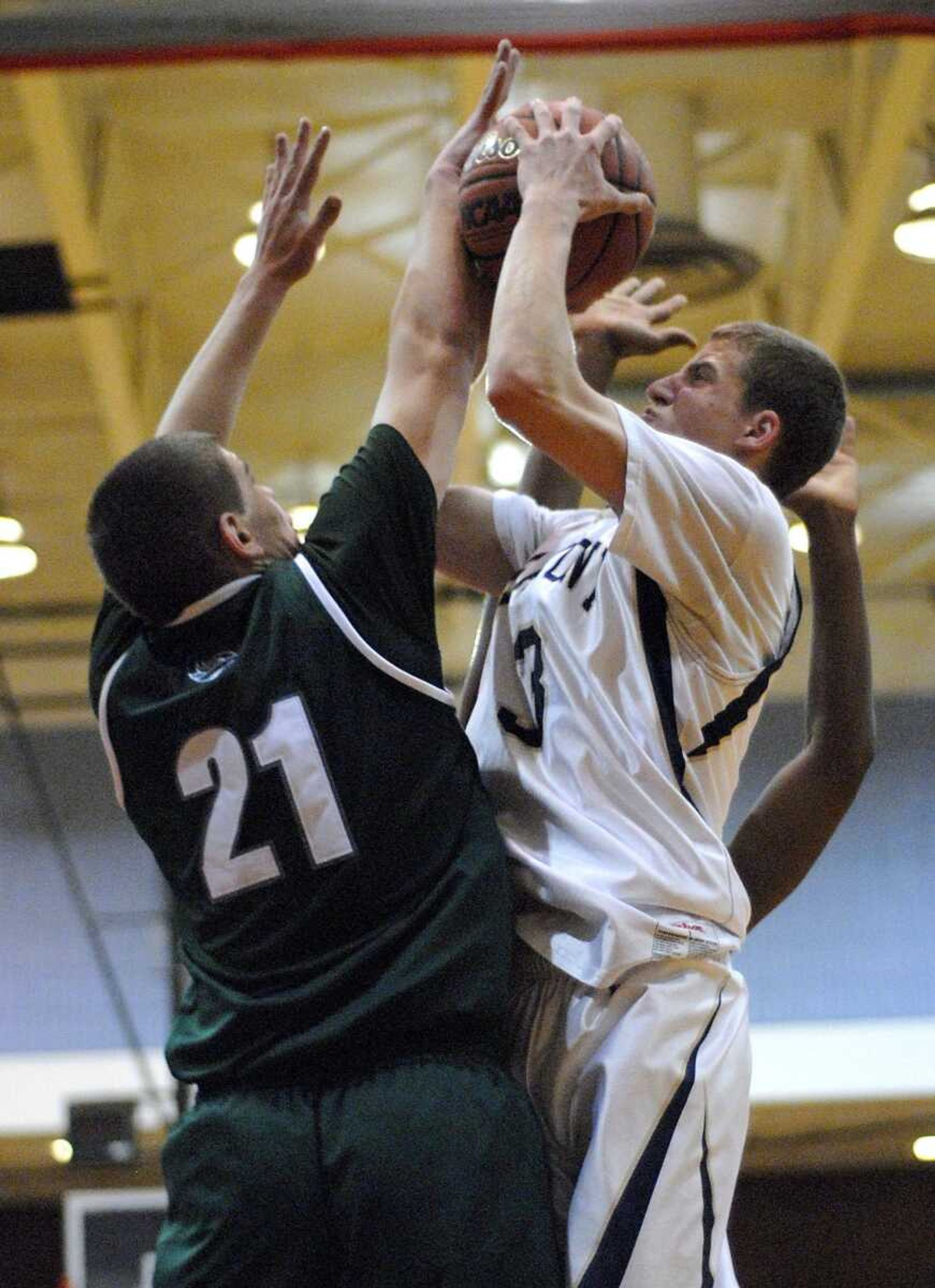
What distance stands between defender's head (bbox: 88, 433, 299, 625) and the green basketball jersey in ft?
0.15

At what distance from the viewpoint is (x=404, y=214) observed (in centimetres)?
1136

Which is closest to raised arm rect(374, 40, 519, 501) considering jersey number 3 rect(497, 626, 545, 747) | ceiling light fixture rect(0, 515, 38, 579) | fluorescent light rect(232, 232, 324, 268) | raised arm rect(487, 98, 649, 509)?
raised arm rect(487, 98, 649, 509)

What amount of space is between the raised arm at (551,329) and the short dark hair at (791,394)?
47cm

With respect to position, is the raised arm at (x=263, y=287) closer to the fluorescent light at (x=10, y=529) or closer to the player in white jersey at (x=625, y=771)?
the player in white jersey at (x=625, y=771)

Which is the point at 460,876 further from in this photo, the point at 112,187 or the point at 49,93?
the point at 112,187

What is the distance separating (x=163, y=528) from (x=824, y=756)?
1.72 m

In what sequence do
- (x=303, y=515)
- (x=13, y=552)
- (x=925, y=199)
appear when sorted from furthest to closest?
1. (x=13, y=552)
2. (x=303, y=515)
3. (x=925, y=199)

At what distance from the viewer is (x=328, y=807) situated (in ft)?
9.22

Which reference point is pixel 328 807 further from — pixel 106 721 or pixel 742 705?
pixel 742 705

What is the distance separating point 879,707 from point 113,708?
10.0 meters

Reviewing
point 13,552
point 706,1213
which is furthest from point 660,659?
point 13,552

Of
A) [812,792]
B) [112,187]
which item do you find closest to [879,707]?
[112,187]

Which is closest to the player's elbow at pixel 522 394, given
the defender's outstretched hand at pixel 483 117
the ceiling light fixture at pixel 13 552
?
the defender's outstretched hand at pixel 483 117

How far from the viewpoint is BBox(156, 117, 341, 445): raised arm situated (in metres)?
3.43
